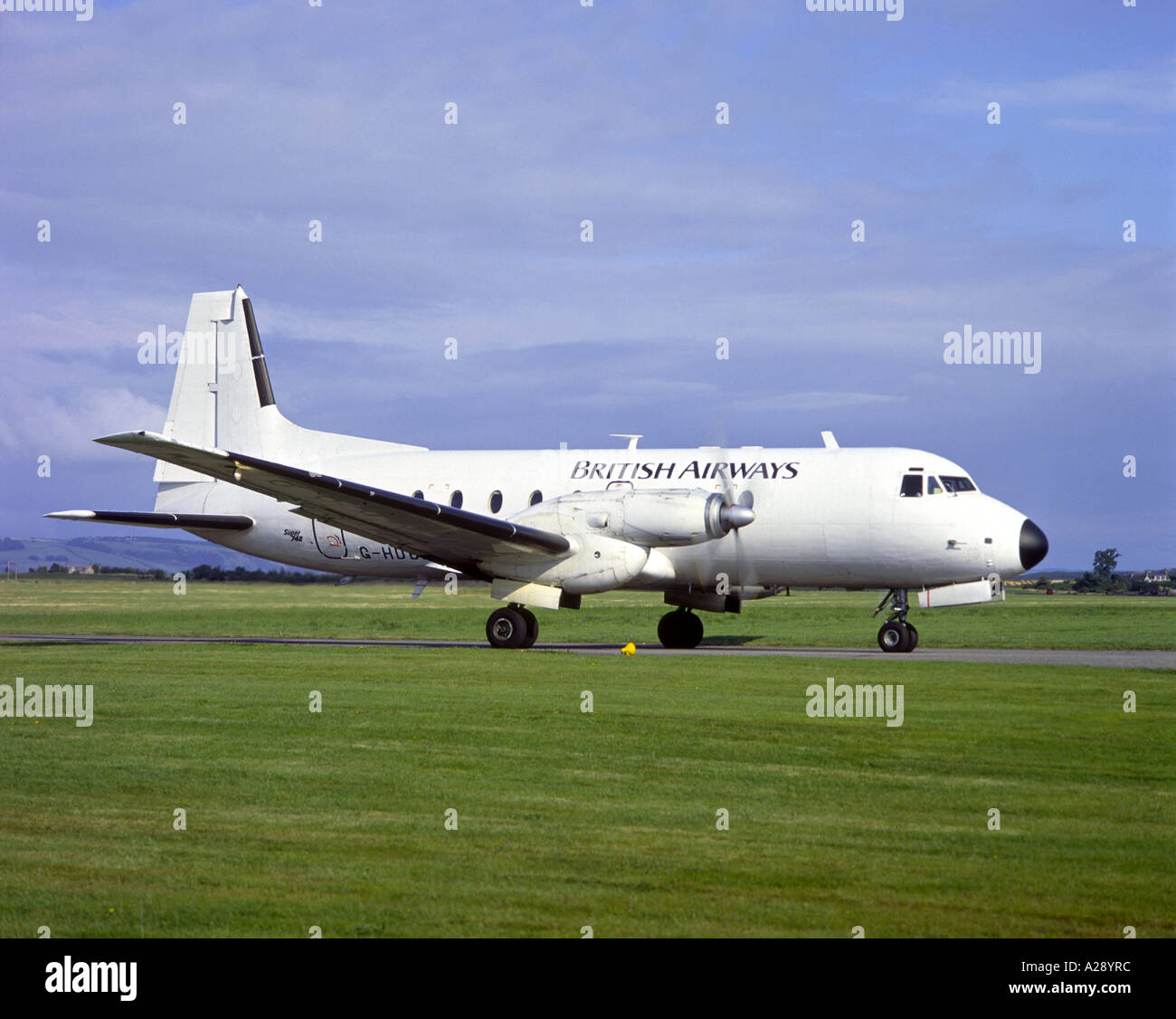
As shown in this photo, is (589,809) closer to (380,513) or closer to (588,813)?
(588,813)

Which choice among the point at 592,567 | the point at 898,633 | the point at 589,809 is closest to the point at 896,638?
the point at 898,633

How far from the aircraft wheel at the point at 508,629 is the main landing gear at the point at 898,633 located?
6.76m

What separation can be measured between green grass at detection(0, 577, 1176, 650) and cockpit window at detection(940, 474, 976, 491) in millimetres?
5816

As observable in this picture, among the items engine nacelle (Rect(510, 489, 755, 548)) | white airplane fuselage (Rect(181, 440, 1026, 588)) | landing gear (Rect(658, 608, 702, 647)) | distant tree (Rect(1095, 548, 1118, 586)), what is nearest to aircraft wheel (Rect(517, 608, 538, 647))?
engine nacelle (Rect(510, 489, 755, 548))

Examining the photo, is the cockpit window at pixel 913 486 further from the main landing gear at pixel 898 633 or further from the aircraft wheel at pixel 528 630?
Result: the aircraft wheel at pixel 528 630

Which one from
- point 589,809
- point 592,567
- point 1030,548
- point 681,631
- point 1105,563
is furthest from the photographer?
point 1105,563

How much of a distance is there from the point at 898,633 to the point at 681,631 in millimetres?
5110

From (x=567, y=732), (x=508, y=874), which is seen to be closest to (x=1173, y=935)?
(x=508, y=874)

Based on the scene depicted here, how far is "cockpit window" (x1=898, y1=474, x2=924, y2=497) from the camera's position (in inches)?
917

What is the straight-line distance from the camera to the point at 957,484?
23344mm

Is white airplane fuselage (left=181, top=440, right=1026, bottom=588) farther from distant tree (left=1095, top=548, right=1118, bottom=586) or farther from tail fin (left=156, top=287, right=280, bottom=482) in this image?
distant tree (left=1095, top=548, right=1118, bottom=586)

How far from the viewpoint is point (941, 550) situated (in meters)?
23.0

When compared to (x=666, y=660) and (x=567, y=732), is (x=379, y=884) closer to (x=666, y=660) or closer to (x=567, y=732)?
(x=567, y=732)

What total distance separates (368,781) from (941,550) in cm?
1505
